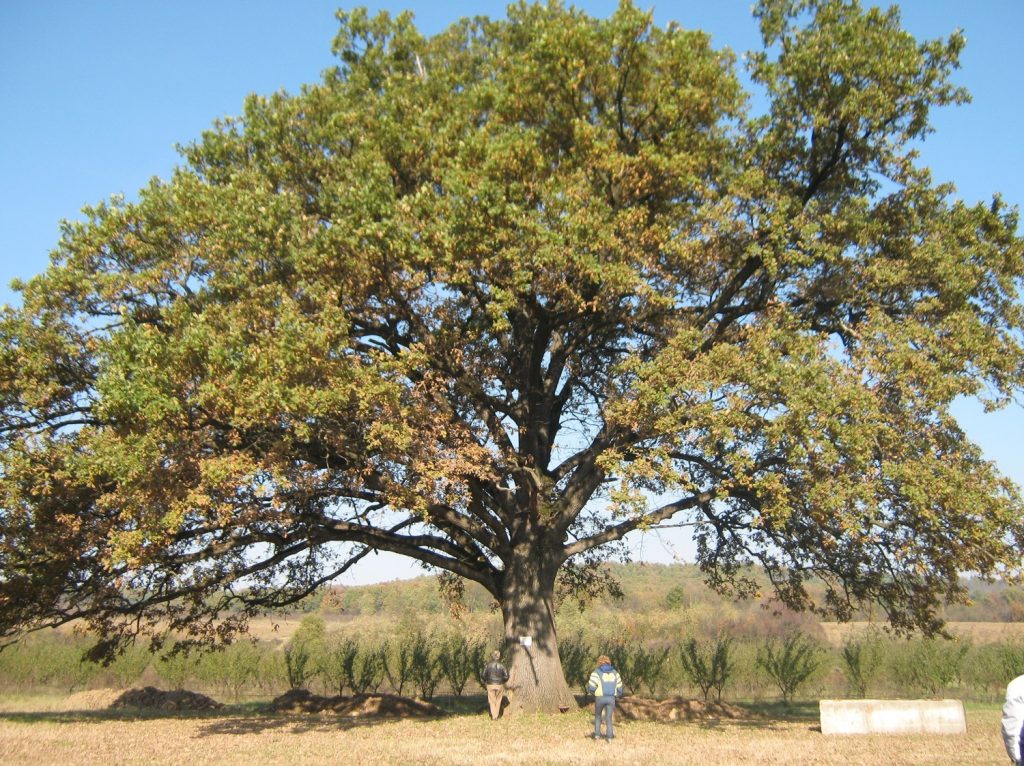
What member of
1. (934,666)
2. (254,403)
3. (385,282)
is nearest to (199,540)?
(254,403)

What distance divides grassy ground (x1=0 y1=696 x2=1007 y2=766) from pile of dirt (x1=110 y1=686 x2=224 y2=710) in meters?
5.91

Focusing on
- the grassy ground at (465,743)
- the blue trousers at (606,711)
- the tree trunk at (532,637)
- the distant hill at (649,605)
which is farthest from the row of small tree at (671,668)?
the blue trousers at (606,711)

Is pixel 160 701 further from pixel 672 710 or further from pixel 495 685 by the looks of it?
pixel 672 710

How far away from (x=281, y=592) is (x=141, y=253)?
877cm

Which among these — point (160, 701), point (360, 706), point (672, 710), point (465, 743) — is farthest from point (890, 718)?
point (160, 701)

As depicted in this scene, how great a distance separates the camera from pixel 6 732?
13.7 metres

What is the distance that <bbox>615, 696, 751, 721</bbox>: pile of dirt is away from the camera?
16375 mm

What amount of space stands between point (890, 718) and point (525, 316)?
31.6ft

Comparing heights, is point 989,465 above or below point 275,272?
below

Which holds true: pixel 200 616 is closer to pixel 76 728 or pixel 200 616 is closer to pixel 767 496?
pixel 76 728

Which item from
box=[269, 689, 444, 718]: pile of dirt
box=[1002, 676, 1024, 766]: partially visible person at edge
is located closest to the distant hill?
box=[269, 689, 444, 718]: pile of dirt

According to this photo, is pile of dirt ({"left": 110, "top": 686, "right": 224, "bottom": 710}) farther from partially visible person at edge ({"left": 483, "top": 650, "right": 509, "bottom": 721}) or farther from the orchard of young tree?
partially visible person at edge ({"left": 483, "top": 650, "right": 509, "bottom": 721})

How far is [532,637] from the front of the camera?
16.2 m

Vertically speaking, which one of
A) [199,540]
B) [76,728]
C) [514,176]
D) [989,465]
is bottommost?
[76,728]
